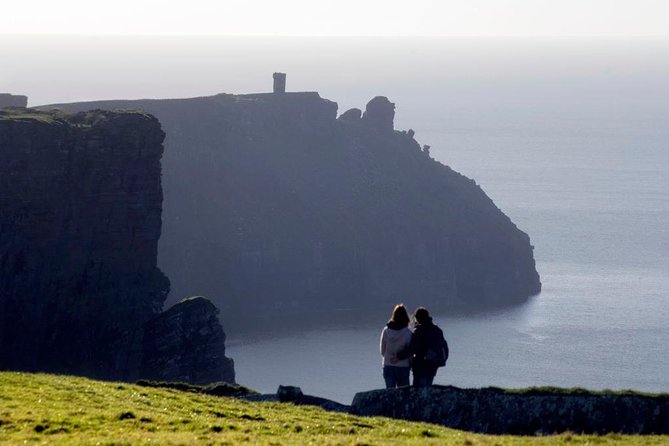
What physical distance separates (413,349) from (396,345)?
0.39 metres

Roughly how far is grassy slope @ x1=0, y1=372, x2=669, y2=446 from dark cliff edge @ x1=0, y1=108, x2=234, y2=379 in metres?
66.8

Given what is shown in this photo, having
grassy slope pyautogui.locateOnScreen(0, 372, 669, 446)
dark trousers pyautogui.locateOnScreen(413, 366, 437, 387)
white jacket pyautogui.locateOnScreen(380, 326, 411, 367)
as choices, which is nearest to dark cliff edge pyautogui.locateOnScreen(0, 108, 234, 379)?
white jacket pyautogui.locateOnScreen(380, 326, 411, 367)

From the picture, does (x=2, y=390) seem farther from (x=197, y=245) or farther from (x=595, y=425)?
(x=197, y=245)

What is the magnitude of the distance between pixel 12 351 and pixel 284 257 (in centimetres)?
10149

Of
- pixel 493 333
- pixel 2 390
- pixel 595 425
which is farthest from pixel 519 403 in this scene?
pixel 493 333

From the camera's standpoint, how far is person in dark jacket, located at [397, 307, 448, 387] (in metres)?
30.9

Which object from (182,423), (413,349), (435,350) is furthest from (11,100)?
(182,423)

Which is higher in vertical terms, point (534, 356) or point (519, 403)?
point (534, 356)

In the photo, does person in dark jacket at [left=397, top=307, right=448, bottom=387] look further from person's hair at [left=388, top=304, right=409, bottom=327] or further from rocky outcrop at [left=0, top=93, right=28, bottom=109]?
rocky outcrop at [left=0, top=93, right=28, bottom=109]

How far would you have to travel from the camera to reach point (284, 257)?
199 m

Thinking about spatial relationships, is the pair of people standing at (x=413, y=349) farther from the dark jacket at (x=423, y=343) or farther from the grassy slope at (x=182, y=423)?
the grassy slope at (x=182, y=423)

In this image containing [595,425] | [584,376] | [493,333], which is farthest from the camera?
[493,333]

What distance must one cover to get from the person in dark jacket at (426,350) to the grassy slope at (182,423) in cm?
232

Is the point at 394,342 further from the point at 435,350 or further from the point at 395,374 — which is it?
the point at 435,350
